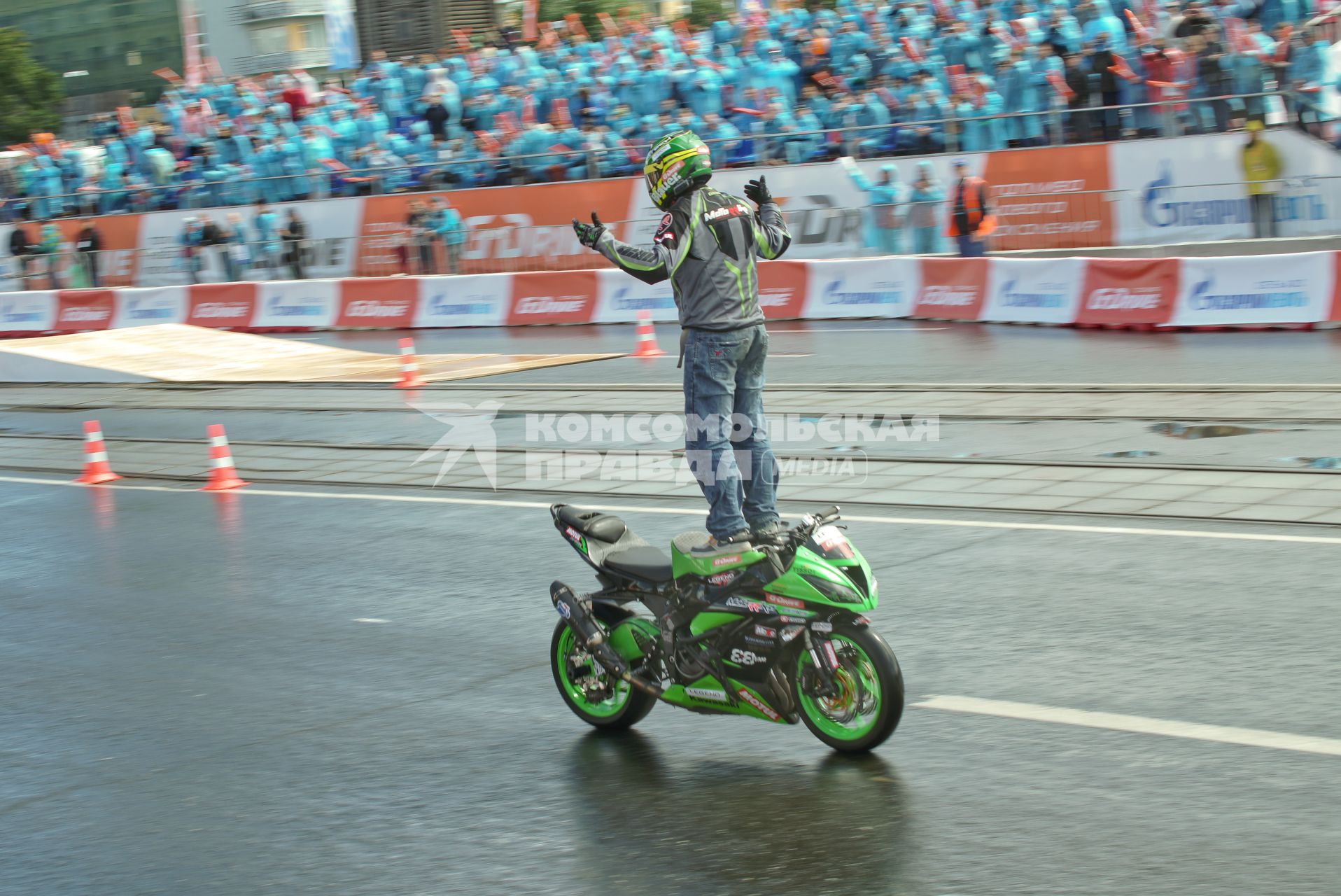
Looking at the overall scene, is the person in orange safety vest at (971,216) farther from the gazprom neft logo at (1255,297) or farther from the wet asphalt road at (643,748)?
the wet asphalt road at (643,748)

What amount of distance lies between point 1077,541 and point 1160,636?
1894 mm

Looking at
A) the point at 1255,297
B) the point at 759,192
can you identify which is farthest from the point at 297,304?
the point at 759,192

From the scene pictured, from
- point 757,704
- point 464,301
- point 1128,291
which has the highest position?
point 757,704

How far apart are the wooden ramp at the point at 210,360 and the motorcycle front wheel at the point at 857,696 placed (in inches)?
518

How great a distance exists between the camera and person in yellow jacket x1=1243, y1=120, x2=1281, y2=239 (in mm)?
20172

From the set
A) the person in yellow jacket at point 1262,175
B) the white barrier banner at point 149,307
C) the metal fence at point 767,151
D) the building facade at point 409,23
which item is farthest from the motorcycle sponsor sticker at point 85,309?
the building facade at point 409,23

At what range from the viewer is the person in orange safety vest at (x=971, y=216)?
21609 mm

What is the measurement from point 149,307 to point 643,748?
2681 centimetres

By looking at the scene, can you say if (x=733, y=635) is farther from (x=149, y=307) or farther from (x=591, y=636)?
(x=149, y=307)

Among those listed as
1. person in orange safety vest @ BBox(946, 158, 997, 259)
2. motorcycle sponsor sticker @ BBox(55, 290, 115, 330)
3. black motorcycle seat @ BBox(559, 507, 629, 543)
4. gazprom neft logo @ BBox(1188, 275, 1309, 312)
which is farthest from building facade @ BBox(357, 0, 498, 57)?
black motorcycle seat @ BBox(559, 507, 629, 543)

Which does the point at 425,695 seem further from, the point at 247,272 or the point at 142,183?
the point at 142,183

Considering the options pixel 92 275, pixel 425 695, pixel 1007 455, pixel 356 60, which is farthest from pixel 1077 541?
pixel 356 60

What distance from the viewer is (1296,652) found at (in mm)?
5938

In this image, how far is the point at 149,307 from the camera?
30.1 meters
